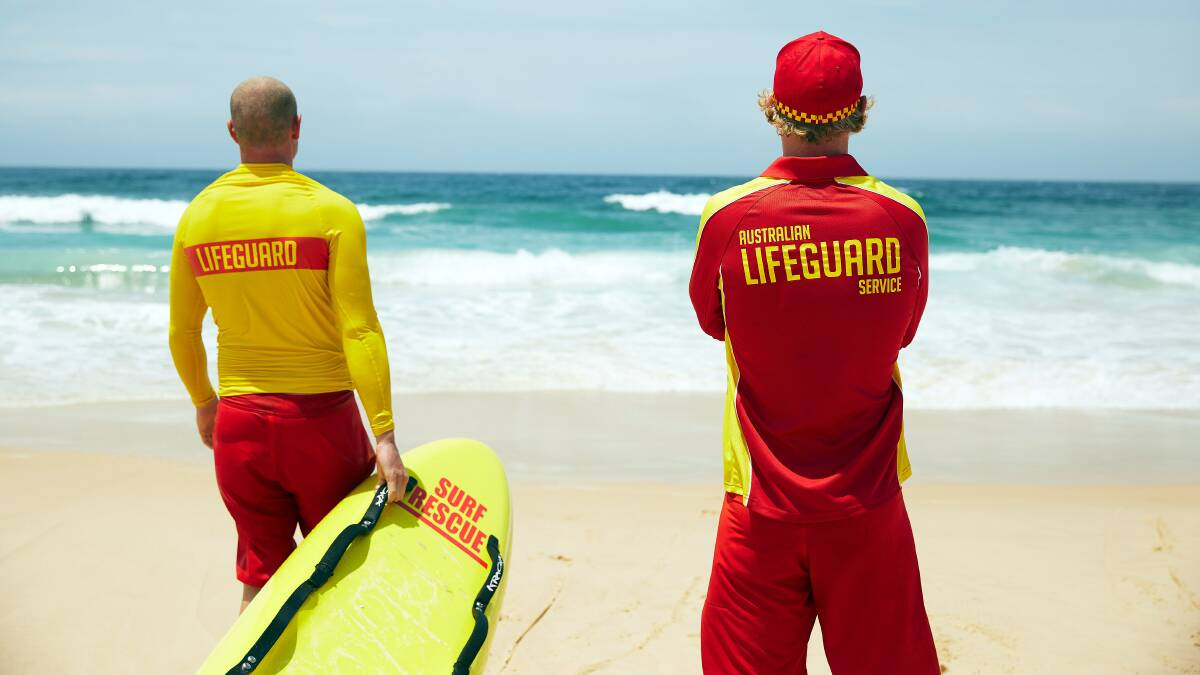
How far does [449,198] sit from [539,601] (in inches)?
1227

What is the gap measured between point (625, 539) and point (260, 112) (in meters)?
2.66

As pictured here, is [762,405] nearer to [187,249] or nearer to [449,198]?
[187,249]

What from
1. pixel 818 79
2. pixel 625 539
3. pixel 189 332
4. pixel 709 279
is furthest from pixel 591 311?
pixel 818 79

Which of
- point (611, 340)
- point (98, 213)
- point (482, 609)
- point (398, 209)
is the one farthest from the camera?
point (398, 209)

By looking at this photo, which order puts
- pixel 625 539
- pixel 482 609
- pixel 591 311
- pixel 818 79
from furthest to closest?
pixel 591 311 → pixel 625 539 → pixel 482 609 → pixel 818 79

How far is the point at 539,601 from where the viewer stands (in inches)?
150

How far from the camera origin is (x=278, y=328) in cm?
249

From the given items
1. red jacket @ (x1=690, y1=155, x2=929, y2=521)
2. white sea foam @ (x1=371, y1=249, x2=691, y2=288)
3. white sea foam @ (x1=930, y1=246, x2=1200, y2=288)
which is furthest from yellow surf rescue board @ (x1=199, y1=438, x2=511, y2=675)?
white sea foam @ (x1=930, y1=246, x2=1200, y2=288)

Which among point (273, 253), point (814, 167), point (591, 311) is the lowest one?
point (591, 311)

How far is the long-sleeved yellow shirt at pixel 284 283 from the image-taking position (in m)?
2.42

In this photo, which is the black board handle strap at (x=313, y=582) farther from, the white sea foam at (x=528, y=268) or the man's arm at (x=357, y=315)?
the white sea foam at (x=528, y=268)

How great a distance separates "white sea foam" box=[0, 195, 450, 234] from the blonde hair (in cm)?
2275

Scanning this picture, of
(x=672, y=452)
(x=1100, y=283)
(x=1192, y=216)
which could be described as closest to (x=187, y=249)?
(x=672, y=452)

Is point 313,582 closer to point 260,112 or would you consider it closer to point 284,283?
point 284,283
